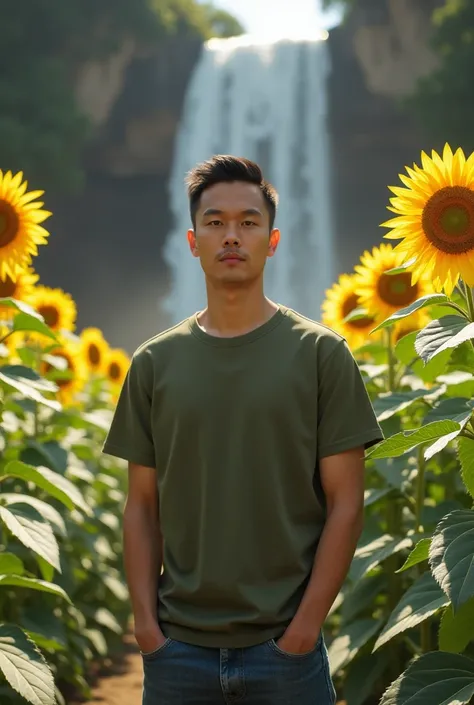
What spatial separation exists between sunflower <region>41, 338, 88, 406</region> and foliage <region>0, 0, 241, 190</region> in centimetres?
1953

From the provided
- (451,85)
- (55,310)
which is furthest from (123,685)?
(451,85)

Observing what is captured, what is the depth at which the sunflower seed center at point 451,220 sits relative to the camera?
2070mm

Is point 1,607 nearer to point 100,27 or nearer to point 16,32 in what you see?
Answer: point 16,32

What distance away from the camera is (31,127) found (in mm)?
24031

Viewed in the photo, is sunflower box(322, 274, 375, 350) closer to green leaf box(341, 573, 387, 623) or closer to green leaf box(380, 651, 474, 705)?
green leaf box(341, 573, 387, 623)

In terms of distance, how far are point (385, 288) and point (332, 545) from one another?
1642mm

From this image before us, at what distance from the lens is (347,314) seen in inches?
150

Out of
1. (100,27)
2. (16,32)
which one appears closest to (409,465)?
(16,32)

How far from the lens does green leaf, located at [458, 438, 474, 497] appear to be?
208 cm

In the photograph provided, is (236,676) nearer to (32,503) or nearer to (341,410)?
(341,410)

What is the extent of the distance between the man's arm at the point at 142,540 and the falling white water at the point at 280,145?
2001 centimetres

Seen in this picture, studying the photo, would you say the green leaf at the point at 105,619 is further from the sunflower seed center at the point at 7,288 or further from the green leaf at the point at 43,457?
the sunflower seed center at the point at 7,288

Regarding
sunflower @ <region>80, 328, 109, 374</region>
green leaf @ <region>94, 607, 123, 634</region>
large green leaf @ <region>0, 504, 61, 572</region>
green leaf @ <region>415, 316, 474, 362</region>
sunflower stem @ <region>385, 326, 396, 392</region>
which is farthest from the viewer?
sunflower @ <region>80, 328, 109, 374</region>

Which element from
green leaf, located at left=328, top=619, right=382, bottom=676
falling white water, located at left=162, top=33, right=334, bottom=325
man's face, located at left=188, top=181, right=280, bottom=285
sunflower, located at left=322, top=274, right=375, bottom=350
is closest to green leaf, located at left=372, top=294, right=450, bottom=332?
man's face, located at left=188, top=181, right=280, bottom=285
